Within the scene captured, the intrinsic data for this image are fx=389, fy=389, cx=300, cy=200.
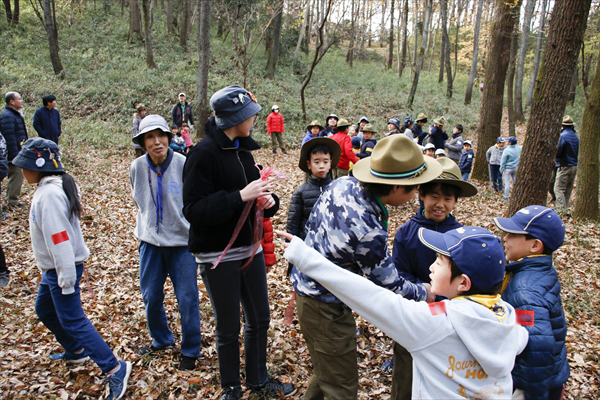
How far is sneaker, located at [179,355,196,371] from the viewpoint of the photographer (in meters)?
3.79

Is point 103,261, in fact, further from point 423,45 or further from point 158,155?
point 423,45

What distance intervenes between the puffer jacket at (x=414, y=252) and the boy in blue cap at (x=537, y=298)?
0.53 m

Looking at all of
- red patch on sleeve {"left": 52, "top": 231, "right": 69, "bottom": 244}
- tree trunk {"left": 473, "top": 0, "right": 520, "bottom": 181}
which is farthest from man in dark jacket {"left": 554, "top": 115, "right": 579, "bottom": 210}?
red patch on sleeve {"left": 52, "top": 231, "right": 69, "bottom": 244}

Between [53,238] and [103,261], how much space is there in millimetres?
3543

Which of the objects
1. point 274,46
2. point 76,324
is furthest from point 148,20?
point 76,324

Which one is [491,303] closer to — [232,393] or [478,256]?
[478,256]

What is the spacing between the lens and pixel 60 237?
127 inches

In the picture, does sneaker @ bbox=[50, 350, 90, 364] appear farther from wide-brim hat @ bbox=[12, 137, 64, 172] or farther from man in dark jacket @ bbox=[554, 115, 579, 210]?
man in dark jacket @ bbox=[554, 115, 579, 210]

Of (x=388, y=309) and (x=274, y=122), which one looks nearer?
(x=388, y=309)

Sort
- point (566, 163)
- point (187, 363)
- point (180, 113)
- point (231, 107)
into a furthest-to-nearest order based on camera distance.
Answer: point (180, 113)
point (566, 163)
point (187, 363)
point (231, 107)

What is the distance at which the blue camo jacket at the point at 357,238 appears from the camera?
232 centimetres

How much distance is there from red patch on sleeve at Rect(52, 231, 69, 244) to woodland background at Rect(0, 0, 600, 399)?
4.60ft

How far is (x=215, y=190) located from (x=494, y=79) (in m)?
11.3

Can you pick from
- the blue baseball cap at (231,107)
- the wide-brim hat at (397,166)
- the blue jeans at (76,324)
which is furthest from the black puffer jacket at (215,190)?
the blue jeans at (76,324)
